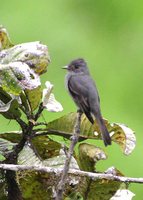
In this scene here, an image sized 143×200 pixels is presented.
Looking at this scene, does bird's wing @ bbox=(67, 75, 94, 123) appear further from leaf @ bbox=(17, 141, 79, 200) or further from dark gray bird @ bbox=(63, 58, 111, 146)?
leaf @ bbox=(17, 141, 79, 200)

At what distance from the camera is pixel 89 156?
167cm

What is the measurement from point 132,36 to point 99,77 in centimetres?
85

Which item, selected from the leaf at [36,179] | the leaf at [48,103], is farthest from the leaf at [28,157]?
the leaf at [48,103]

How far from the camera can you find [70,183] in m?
1.67

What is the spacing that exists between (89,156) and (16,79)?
0.20 meters

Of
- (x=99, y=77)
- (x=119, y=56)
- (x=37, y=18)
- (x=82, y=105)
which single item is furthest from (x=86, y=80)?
(x=37, y=18)

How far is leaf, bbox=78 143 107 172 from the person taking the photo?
1.66 m

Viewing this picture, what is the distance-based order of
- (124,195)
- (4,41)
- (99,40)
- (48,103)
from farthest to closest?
(99,40)
(4,41)
(48,103)
(124,195)

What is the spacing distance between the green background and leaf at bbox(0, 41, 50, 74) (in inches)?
124

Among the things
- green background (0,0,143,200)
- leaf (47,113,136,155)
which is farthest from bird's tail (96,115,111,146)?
green background (0,0,143,200)

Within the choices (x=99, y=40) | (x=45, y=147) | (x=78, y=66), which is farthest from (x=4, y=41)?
(x=99, y=40)

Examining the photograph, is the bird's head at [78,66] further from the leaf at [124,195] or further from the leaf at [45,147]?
the leaf at [124,195]

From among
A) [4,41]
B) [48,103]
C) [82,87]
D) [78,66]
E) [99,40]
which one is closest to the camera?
[48,103]

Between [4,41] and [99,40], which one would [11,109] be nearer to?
[4,41]
